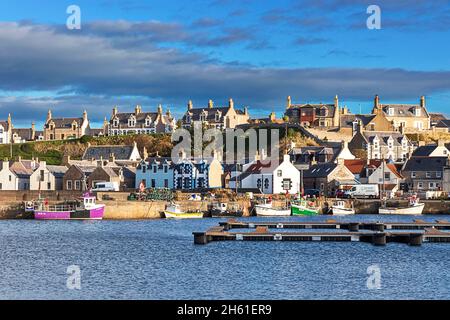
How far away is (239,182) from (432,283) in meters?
59.6

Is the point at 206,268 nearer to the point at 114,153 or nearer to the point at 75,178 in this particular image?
the point at 75,178

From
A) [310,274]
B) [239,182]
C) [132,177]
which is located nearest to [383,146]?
[239,182]

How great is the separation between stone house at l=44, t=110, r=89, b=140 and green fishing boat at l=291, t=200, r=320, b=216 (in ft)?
218

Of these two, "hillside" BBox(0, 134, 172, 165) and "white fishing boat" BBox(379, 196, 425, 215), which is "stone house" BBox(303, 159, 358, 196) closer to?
"white fishing boat" BBox(379, 196, 425, 215)

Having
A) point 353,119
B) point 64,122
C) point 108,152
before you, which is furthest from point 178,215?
point 64,122

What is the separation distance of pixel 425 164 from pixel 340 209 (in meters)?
17.8

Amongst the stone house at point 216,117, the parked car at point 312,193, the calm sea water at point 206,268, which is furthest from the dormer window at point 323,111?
the calm sea water at point 206,268

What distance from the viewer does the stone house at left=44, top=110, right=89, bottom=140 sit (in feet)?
478

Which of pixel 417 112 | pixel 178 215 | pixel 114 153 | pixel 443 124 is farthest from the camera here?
pixel 443 124

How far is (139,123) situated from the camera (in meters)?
141

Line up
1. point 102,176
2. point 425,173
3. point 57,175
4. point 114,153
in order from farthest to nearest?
point 114,153
point 425,173
point 57,175
point 102,176

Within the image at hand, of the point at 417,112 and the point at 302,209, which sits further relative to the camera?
the point at 417,112

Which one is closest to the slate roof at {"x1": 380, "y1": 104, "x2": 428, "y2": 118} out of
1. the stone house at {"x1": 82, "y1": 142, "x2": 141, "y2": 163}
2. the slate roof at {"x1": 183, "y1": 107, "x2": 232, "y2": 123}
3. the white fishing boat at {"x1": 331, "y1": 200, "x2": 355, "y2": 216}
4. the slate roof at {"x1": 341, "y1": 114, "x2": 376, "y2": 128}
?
the slate roof at {"x1": 341, "y1": 114, "x2": 376, "y2": 128}

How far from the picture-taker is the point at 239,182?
97312mm
